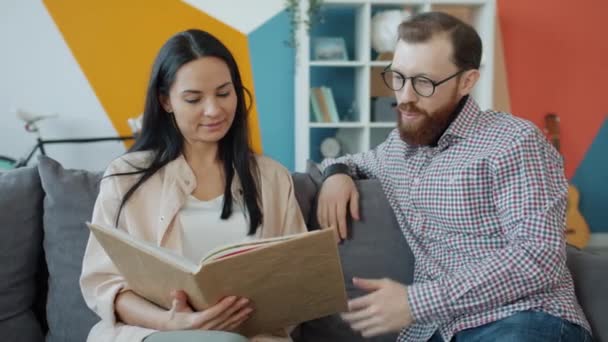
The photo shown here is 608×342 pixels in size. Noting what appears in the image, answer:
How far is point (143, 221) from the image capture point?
4.61ft

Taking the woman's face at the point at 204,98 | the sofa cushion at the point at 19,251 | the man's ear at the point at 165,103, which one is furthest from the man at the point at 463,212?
the sofa cushion at the point at 19,251

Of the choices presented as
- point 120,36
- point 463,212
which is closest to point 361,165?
point 463,212

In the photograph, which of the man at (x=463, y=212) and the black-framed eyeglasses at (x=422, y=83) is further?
the black-framed eyeglasses at (x=422, y=83)

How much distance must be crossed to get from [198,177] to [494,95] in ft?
10.0

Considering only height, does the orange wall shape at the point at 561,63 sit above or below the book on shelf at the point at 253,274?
above

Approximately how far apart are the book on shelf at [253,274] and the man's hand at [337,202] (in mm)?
Result: 369

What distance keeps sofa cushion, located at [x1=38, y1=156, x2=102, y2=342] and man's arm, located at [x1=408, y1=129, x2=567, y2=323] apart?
87cm

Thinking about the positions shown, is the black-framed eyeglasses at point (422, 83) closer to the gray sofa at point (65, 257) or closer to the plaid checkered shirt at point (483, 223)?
the plaid checkered shirt at point (483, 223)

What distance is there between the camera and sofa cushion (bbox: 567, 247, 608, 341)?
4.69 feet

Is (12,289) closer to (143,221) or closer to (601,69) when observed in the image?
(143,221)

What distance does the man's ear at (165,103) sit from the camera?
1.49m

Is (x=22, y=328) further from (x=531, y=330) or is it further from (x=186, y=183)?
(x=531, y=330)

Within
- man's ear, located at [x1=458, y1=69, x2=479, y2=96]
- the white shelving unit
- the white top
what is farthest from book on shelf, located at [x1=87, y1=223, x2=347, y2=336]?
the white shelving unit

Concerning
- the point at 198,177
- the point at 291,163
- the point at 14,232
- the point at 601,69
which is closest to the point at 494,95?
the point at 601,69
